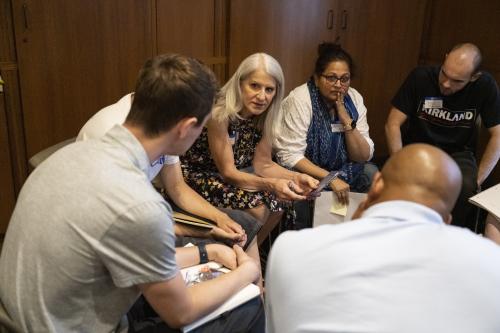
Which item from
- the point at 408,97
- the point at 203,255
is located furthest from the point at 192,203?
the point at 408,97

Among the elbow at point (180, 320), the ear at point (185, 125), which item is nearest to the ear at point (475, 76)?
the ear at point (185, 125)

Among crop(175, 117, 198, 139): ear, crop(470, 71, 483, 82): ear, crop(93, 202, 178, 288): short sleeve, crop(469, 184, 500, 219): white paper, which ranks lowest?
crop(469, 184, 500, 219): white paper

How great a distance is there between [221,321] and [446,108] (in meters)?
1.95

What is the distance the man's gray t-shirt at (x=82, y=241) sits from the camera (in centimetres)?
108

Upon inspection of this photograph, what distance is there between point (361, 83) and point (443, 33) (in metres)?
0.67

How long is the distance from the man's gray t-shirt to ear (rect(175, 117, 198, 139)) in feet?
0.47

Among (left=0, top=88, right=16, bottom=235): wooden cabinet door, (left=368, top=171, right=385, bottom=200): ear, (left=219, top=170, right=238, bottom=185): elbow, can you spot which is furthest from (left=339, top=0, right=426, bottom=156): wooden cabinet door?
(left=368, top=171, right=385, bottom=200): ear

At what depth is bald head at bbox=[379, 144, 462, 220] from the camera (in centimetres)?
99

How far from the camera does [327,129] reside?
104 inches

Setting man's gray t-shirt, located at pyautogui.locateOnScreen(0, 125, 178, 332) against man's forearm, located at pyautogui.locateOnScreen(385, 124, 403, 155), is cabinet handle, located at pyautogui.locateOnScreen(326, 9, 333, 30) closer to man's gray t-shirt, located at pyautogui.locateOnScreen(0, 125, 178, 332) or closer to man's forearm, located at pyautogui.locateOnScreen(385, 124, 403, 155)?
man's forearm, located at pyautogui.locateOnScreen(385, 124, 403, 155)

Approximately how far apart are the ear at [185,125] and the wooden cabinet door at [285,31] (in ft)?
6.20

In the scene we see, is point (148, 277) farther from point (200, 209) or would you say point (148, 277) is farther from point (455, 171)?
point (200, 209)

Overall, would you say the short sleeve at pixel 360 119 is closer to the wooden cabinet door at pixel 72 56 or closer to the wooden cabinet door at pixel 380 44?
the wooden cabinet door at pixel 380 44

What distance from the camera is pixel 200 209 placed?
1.98 metres
